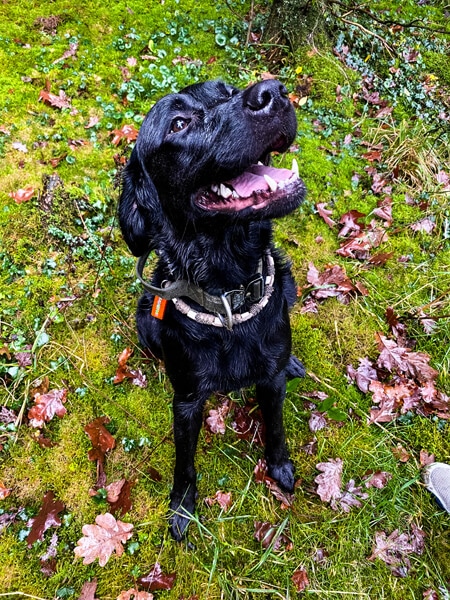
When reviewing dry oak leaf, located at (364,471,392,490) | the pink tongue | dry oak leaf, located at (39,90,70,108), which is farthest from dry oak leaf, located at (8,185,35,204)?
dry oak leaf, located at (364,471,392,490)

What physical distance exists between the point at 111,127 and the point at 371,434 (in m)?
3.69

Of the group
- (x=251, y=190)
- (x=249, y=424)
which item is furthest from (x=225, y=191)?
(x=249, y=424)

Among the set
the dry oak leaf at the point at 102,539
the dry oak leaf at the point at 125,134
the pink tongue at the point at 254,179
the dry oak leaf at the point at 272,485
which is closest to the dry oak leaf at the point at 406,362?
the dry oak leaf at the point at 272,485

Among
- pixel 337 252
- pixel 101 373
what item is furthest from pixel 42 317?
pixel 337 252

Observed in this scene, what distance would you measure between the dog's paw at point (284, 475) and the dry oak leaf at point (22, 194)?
10.0 ft

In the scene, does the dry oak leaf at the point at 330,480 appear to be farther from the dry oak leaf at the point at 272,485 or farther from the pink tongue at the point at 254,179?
the pink tongue at the point at 254,179

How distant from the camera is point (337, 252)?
3842 millimetres

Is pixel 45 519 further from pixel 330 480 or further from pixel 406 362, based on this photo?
pixel 406 362

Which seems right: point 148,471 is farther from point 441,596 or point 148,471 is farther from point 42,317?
point 441,596

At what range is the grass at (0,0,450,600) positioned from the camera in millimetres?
2566

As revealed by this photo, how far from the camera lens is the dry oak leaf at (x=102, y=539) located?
8.30 ft

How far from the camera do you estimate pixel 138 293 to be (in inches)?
140

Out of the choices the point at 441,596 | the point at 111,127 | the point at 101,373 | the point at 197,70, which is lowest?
the point at 441,596

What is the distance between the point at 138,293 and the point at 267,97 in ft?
7.10
